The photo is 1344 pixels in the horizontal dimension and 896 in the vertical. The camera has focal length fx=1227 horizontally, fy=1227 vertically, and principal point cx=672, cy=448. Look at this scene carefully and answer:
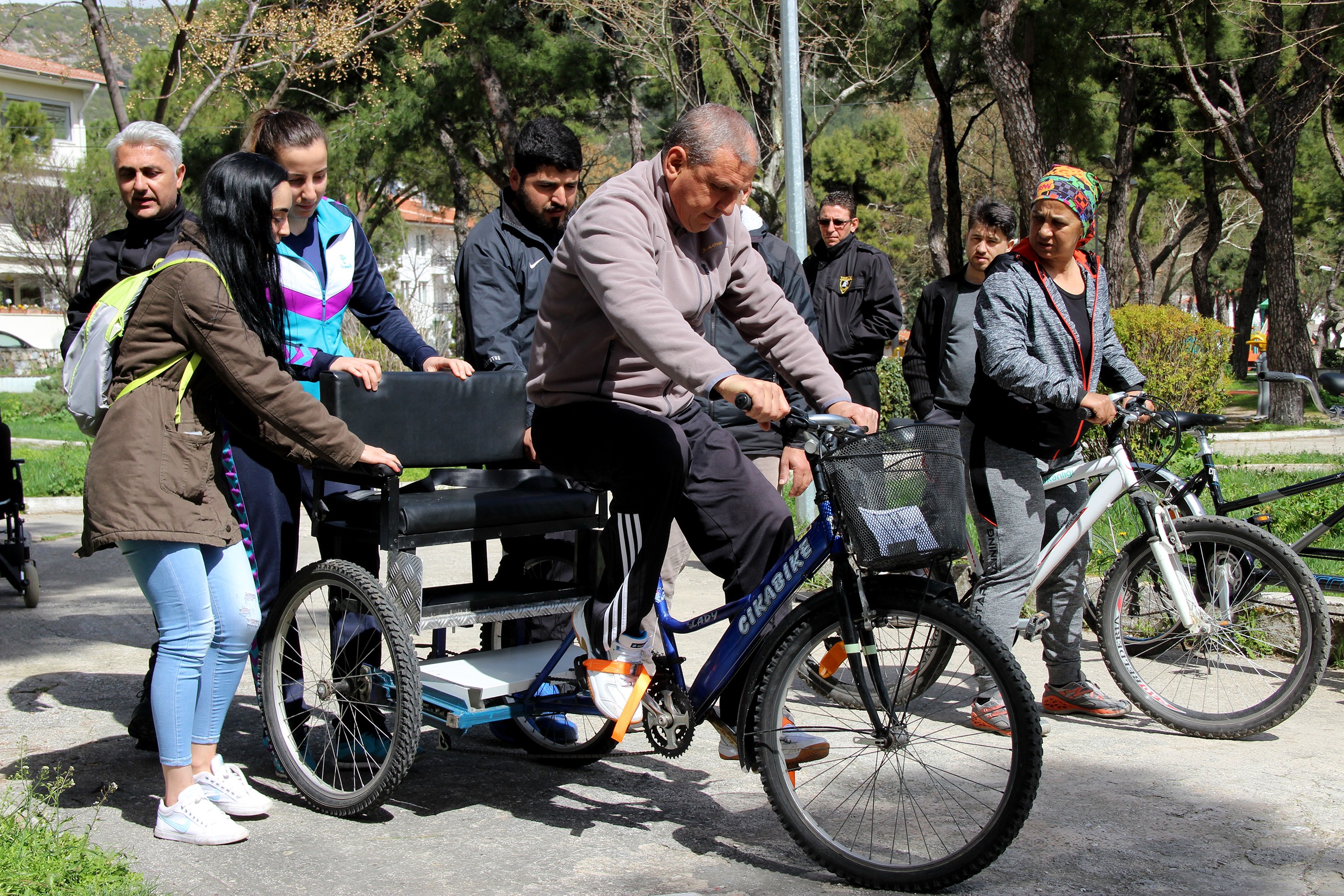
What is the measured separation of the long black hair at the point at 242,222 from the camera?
3.55 meters

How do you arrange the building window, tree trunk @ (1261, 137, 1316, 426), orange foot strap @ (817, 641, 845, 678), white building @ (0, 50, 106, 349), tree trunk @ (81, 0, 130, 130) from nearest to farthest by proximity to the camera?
orange foot strap @ (817, 641, 845, 678), tree trunk @ (81, 0, 130, 130), tree trunk @ (1261, 137, 1316, 426), white building @ (0, 50, 106, 349), the building window

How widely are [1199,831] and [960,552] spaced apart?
121 centimetres

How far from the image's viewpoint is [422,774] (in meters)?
4.18

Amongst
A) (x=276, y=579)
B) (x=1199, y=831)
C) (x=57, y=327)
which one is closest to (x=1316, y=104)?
(x=1199, y=831)

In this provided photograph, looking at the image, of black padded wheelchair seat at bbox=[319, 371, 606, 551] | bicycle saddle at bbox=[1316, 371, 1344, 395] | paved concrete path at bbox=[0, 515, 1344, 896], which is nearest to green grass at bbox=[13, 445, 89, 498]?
paved concrete path at bbox=[0, 515, 1344, 896]

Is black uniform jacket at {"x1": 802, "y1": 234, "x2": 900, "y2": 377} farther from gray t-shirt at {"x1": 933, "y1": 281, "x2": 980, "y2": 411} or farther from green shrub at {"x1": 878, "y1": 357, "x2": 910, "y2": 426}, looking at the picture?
green shrub at {"x1": 878, "y1": 357, "x2": 910, "y2": 426}

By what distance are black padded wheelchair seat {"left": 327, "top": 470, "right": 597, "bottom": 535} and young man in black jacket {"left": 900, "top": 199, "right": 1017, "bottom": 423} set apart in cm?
225

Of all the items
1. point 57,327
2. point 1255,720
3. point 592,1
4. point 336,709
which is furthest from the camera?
point 57,327

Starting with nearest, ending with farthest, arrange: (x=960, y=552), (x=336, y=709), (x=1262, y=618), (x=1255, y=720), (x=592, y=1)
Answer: (x=960, y=552), (x=336, y=709), (x=1255, y=720), (x=1262, y=618), (x=592, y=1)

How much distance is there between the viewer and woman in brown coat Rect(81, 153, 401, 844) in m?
3.40

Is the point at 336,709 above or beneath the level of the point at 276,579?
beneath

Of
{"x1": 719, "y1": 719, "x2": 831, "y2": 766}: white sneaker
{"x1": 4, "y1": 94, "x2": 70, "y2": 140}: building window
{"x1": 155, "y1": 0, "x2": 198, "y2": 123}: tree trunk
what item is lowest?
{"x1": 719, "y1": 719, "x2": 831, "y2": 766}: white sneaker

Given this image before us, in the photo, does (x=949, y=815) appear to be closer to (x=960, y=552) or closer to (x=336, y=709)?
(x=960, y=552)

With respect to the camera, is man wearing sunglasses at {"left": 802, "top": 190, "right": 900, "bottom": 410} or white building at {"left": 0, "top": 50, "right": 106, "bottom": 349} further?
white building at {"left": 0, "top": 50, "right": 106, "bottom": 349}
